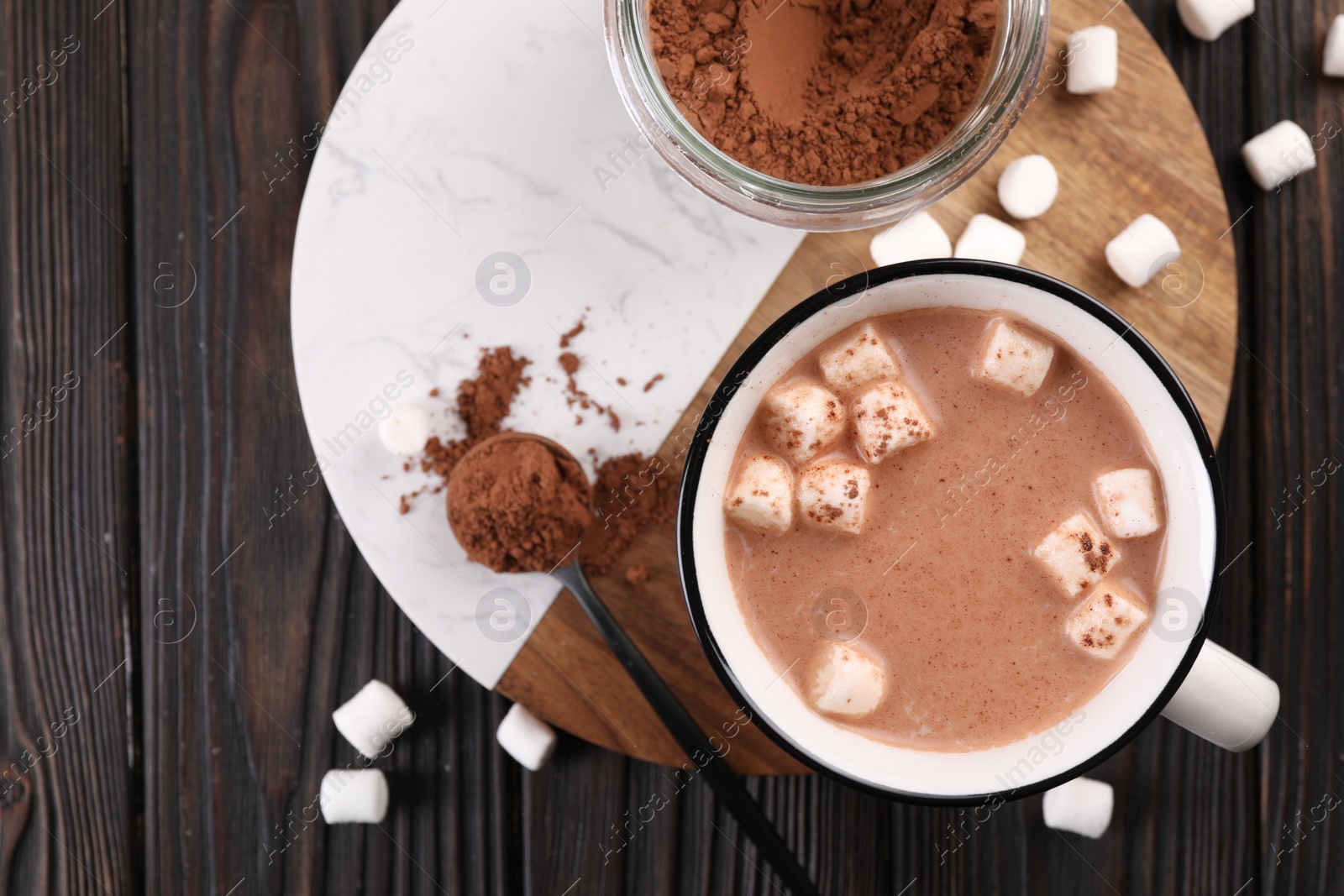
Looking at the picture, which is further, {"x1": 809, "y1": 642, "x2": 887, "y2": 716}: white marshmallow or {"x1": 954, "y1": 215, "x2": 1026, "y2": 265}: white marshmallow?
{"x1": 954, "y1": 215, "x2": 1026, "y2": 265}: white marshmallow

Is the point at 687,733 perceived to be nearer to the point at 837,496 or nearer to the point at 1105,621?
the point at 837,496

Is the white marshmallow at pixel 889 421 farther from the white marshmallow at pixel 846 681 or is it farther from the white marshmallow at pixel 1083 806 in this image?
the white marshmallow at pixel 1083 806

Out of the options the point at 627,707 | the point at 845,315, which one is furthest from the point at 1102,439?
the point at 627,707

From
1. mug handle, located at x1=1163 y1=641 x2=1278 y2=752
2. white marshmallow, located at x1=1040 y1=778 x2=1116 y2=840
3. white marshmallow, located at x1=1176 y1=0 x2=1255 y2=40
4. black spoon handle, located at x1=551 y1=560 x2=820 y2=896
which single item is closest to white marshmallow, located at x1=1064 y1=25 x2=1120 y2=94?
white marshmallow, located at x1=1176 y1=0 x2=1255 y2=40

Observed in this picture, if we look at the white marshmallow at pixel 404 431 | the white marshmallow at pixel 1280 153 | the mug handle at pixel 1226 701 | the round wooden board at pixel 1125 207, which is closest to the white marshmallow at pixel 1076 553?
the mug handle at pixel 1226 701

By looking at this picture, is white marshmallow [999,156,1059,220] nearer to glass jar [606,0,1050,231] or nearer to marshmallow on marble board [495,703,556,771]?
glass jar [606,0,1050,231]

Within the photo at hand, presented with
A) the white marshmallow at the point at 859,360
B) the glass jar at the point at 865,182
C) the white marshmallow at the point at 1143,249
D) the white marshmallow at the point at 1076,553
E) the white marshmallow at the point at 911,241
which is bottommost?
the white marshmallow at the point at 1076,553

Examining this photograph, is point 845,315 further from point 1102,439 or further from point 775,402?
point 1102,439
